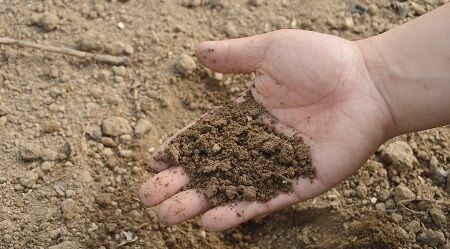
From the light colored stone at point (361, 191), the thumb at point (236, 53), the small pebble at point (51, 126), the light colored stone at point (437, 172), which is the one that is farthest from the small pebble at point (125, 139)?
the light colored stone at point (437, 172)

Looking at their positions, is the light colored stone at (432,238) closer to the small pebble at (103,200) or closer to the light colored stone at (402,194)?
the light colored stone at (402,194)

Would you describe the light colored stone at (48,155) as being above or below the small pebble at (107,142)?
below

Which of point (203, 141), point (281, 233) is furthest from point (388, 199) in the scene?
point (203, 141)

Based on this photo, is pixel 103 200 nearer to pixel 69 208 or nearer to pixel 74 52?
pixel 69 208

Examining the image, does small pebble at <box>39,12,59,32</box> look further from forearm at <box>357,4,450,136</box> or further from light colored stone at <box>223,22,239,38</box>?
forearm at <box>357,4,450,136</box>

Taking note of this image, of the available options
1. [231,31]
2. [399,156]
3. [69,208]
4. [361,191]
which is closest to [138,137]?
[69,208]

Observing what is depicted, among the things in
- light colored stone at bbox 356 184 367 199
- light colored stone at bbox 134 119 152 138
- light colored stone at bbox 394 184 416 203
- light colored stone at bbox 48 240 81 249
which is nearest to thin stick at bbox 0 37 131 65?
light colored stone at bbox 134 119 152 138

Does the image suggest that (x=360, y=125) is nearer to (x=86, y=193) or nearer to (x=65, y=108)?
(x=86, y=193)
